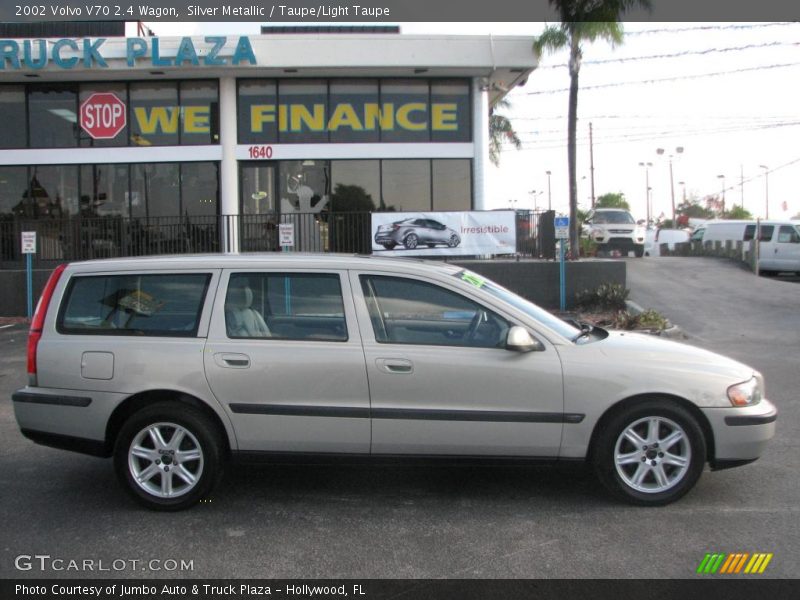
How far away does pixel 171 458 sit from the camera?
4805 millimetres

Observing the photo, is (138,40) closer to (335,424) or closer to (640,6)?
(640,6)

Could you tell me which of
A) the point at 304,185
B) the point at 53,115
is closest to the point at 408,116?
the point at 304,185

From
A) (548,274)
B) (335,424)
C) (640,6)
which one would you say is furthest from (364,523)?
(640,6)

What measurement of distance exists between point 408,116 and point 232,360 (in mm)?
14623

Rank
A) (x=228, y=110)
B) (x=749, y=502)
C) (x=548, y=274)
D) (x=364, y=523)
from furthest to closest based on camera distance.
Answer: (x=228, y=110)
(x=548, y=274)
(x=749, y=502)
(x=364, y=523)

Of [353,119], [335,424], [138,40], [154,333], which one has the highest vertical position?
[138,40]

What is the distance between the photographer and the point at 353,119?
18.5m

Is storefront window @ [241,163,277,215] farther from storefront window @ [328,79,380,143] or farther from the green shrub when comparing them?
the green shrub

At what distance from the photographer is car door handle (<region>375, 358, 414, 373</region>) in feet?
15.5

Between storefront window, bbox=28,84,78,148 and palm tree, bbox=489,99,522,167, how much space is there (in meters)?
21.1

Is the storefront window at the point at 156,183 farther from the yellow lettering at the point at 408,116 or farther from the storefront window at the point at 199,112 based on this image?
the yellow lettering at the point at 408,116

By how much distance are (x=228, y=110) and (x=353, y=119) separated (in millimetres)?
3011

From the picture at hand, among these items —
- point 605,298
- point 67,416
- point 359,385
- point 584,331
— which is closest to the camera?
point 359,385

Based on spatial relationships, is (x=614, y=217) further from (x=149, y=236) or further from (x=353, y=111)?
(x=149, y=236)
